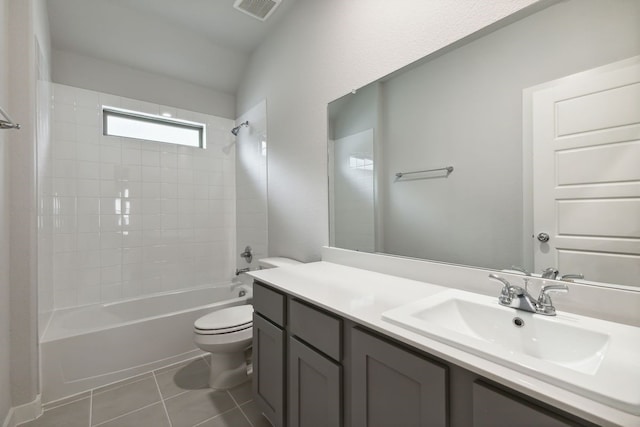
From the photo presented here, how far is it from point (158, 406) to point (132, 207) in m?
1.78

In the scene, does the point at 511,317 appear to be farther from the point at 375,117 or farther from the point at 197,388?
the point at 197,388

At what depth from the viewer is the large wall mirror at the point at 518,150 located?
0.83m

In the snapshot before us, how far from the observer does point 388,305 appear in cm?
101

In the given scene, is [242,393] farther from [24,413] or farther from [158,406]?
[24,413]

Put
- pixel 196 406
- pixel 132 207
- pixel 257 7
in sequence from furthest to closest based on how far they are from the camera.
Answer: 1. pixel 132 207
2. pixel 257 7
3. pixel 196 406

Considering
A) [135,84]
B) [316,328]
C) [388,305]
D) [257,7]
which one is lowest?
[316,328]

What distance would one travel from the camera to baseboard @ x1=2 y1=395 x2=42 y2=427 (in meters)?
1.47

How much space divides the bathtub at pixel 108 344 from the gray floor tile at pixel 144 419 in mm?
475

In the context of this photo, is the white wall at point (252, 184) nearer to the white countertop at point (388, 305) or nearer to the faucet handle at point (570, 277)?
the white countertop at point (388, 305)

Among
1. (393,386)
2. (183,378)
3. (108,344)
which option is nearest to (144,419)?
(183,378)

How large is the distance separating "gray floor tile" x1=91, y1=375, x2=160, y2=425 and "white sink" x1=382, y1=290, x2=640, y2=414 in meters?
1.80

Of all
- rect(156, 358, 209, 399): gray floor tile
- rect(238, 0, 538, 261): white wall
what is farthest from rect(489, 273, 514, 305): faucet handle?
rect(156, 358, 209, 399): gray floor tile

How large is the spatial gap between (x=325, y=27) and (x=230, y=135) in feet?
5.79

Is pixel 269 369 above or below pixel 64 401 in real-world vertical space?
above
